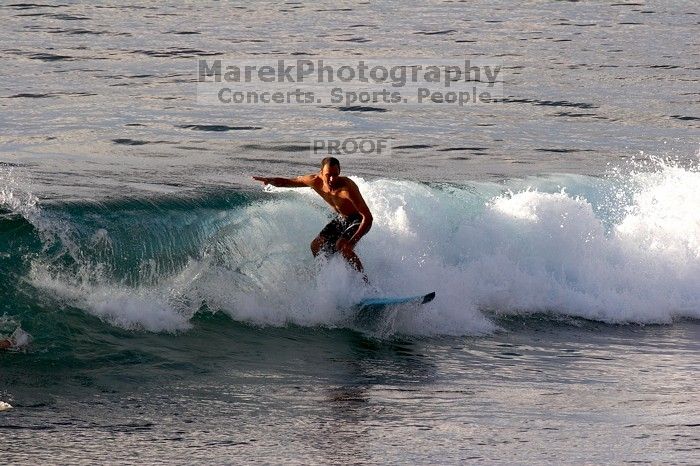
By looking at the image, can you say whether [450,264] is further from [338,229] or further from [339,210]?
[339,210]

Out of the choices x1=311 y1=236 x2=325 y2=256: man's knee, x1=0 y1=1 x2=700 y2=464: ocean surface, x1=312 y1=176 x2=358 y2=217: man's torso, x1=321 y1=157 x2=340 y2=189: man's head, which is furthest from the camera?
x1=311 y1=236 x2=325 y2=256: man's knee

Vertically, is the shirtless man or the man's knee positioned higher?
the shirtless man

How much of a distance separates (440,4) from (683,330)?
25.0m

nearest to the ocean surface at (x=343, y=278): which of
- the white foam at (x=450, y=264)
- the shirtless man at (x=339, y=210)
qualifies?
the white foam at (x=450, y=264)

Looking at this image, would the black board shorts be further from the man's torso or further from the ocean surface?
the ocean surface

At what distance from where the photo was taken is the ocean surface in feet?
29.2

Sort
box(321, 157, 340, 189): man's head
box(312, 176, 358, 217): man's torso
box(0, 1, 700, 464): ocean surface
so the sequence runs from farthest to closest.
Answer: box(312, 176, 358, 217): man's torso < box(321, 157, 340, 189): man's head < box(0, 1, 700, 464): ocean surface

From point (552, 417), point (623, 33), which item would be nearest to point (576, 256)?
point (552, 417)

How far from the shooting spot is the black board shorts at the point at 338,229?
12867mm

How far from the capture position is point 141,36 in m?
30.0

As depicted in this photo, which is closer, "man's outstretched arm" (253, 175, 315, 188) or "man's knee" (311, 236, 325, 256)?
"man's outstretched arm" (253, 175, 315, 188)

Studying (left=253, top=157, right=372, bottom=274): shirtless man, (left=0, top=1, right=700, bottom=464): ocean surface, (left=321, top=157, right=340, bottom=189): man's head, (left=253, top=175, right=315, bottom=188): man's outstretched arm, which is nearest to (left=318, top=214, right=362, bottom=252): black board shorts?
(left=253, top=157, right=372, bottom=274): shirtless man

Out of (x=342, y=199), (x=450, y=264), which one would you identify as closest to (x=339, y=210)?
(x=342, y=199)

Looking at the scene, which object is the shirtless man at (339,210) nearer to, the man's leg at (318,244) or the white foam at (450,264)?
the man's leg at (318,244)
